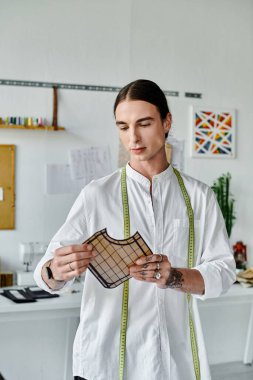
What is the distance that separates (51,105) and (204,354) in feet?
8.46

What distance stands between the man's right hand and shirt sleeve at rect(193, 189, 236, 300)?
0.32 metres

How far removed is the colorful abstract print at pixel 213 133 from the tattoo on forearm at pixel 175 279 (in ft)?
9.71

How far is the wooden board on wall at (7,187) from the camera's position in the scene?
3.68m

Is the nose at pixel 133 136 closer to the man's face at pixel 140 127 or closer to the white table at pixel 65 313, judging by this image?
the man's face at pixel 140 127

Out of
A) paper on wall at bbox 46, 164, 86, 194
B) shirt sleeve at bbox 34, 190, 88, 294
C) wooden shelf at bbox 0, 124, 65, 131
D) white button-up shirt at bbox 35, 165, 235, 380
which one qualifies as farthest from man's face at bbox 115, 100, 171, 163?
paper on wall at bbox 46, 164, 86, 194

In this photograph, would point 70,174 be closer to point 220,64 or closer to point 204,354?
point 220,64

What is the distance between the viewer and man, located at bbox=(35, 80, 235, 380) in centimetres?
152

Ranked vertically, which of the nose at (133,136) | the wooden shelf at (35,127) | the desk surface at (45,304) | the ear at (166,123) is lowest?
the desk surface at (45,304)

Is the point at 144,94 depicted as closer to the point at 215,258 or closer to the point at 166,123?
the point at 166,123

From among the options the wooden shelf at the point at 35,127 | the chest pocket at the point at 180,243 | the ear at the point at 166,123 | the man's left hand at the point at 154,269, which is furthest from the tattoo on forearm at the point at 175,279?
the wooden shelf at the point at 35,127

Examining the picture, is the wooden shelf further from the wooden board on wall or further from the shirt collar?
the shirt collar

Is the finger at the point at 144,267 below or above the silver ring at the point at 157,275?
above

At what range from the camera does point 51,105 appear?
379 cm

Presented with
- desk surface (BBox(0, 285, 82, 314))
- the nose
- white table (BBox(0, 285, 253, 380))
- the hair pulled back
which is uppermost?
the hair pulled back
